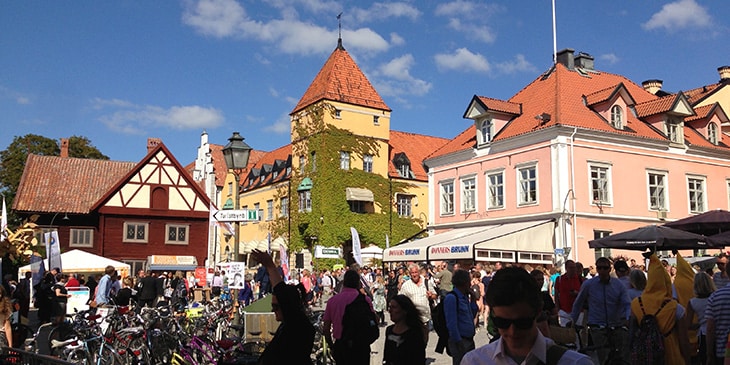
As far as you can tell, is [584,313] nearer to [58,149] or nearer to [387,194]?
[387,194]

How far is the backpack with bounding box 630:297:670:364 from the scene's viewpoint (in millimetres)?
7285

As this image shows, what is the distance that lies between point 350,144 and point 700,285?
3816 centimetres

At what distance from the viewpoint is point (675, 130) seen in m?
34.0

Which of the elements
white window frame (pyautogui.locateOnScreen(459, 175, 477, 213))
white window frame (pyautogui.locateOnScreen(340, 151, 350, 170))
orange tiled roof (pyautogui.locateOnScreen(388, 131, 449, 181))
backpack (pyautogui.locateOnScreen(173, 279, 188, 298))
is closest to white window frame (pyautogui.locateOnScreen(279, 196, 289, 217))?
white window frame (pyautogui.locateOnScreen(340, 151, 350, 170))

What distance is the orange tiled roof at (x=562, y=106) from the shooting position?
31797mm

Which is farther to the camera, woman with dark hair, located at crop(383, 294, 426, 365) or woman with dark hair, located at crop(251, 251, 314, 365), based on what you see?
woman with dark hair, located at crop(383, 294, 426, 365)

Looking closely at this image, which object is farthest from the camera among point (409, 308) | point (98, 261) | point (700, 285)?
point (98, 261)

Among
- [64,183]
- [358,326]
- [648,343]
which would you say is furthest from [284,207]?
[648,343]

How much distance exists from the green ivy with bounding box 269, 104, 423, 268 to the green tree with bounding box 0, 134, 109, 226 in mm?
21146

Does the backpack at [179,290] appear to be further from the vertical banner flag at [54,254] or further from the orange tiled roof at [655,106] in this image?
the orange tiled roof at [655,106]

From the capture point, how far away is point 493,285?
263 cm

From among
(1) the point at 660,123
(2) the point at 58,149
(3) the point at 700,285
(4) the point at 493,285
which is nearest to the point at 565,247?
(1) the point at 660,123

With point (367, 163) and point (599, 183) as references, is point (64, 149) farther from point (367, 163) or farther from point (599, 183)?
point (599, 183)

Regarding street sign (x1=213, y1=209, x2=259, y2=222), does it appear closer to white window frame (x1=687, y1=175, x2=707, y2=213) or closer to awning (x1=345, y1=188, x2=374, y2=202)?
white window frame (x1=687, y1=175, x2=707, y2=213)
